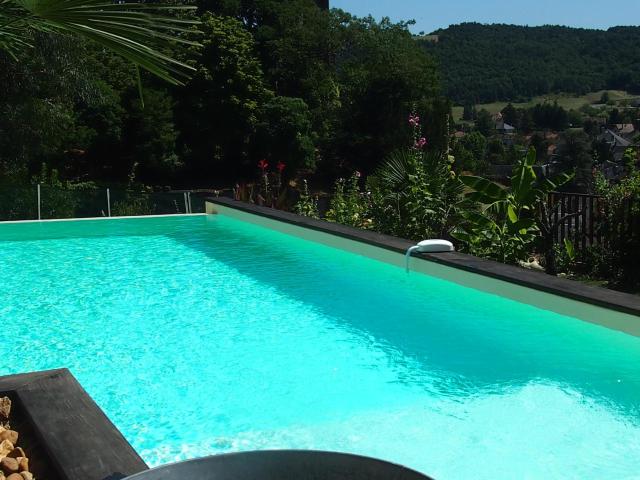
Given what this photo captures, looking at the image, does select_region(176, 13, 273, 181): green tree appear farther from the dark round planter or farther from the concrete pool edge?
the dark round planter

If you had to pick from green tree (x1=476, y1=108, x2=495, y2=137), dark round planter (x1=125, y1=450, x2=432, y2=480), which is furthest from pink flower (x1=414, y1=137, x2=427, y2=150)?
green tree (x1=476, y1=108, x2=495, y2=137)

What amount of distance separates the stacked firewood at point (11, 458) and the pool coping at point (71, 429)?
70 millimetres

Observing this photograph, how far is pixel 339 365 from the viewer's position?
468 centimetres

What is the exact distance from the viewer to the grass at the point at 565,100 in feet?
153

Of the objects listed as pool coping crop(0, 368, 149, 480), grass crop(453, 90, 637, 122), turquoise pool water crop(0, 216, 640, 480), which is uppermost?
grass crop(453, 90, 637, 122)

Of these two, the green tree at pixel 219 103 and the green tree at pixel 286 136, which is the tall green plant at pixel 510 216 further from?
the green tree at pixel 219 103

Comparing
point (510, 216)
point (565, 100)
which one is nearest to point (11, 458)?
point (510, 216)

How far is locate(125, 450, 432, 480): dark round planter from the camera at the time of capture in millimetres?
947

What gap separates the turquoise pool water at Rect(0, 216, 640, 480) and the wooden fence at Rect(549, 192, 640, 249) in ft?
6.17

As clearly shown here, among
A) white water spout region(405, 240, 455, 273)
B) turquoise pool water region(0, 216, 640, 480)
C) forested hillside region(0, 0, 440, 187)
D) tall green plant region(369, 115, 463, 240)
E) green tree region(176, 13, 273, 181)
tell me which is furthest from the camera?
green tree region(176, 13, 273, 181)

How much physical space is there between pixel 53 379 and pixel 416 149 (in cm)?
661

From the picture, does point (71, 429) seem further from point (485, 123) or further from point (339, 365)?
point (485, 123)

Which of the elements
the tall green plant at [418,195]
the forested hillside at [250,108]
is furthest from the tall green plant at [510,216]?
the forested hillside at [250,108]

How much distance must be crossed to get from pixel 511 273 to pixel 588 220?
2.76 meters
